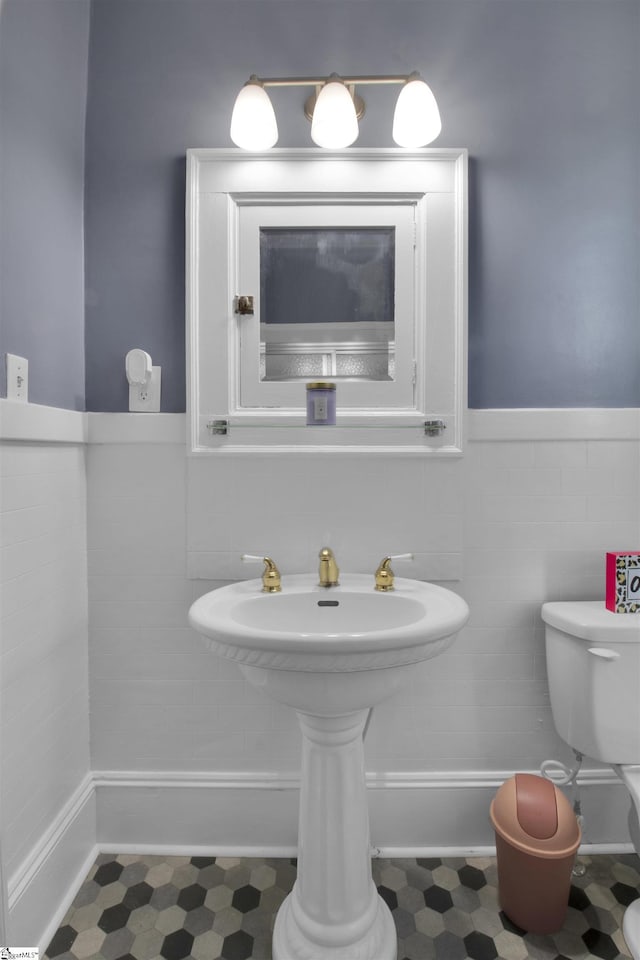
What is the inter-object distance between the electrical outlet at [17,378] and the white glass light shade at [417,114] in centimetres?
101

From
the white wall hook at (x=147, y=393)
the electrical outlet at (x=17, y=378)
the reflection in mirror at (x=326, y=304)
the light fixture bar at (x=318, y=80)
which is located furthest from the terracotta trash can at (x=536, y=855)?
the light fixture bar at (x=318, y=80)

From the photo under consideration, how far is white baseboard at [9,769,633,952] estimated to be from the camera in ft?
4.40

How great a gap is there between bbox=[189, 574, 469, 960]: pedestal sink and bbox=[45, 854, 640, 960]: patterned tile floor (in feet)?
0.37

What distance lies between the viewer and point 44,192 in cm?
116

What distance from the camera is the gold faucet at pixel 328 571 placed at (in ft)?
3.96

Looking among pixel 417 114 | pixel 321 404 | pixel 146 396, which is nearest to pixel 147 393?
pixel 146 396

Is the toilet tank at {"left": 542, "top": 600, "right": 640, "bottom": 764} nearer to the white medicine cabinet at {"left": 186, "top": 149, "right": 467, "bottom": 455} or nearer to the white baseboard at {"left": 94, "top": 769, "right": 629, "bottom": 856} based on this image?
the white baseboard at {"left": 94, "top": 769, "right": 629, "bottom": 856}

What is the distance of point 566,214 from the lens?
1.31 m

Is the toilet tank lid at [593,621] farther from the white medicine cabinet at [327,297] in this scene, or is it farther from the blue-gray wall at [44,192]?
the blue-gray wall at [44,192]

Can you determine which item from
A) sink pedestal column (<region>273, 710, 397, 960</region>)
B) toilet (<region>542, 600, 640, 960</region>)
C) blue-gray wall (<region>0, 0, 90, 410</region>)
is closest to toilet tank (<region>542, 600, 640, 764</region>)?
toilet (<region>542, 600, 640, 960</region>)

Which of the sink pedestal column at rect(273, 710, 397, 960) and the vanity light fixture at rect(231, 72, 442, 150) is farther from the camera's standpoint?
the vanity light fixture at rect(231, 72, 442, 150)

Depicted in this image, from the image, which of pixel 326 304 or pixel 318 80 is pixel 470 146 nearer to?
pixel 318 80

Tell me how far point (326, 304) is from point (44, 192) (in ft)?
2.28

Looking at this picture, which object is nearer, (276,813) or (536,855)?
(536,855)
